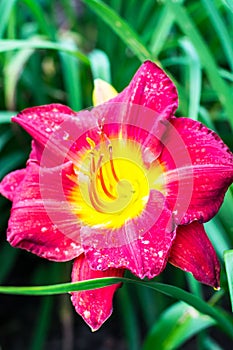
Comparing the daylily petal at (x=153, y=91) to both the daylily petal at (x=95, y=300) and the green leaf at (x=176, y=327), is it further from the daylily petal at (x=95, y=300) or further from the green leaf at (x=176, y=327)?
the green leaf at (x=176, y=327)

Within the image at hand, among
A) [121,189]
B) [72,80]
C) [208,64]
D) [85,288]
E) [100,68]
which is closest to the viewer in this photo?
[85,288]

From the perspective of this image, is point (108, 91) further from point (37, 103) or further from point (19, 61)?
point (37, 103)

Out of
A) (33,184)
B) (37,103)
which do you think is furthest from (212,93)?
(33,184)

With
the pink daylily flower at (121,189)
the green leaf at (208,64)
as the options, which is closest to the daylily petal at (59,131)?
the pink daylily flower at (121,189)

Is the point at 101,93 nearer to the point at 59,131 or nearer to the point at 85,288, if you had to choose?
the point at 59,131

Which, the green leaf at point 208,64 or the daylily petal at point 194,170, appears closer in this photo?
the daylily petal at point 194,170

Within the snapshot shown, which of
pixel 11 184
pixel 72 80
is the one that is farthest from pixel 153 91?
pixel 72 80
